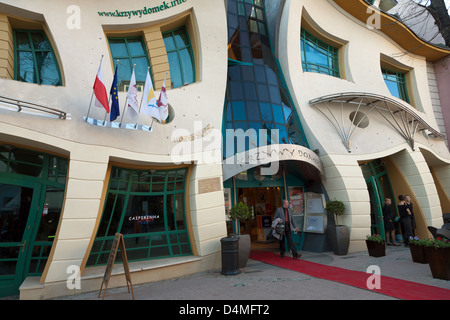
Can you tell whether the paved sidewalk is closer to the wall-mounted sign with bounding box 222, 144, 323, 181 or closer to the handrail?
the wall-mounted sign with bounding box 222, 144, 323, 181

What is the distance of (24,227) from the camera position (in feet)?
22.3

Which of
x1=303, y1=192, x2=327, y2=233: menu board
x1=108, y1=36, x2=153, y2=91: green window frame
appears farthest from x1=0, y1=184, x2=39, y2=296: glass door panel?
x1=303, y1=192, x2=327, y2=233: menu board

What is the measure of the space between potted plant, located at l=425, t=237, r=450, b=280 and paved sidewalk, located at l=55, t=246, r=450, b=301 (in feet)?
0.57

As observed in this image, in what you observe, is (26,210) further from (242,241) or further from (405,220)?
(405,220)

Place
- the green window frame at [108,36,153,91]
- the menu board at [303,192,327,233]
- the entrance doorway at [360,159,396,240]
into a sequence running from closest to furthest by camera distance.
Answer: the green window frame at [108,36,153,91]
the menu board at [303,192,327,233]
the entrance doorway at [360,159,396,240]

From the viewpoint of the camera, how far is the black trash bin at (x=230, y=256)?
295 inches

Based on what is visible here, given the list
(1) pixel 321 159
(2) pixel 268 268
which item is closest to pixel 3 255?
(2) pixel 268 268

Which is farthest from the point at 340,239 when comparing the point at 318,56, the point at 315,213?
the point at 318,56

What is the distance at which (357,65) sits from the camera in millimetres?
13031

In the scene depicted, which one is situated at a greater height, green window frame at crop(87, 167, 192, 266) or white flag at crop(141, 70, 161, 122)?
white flag at crop(141, 70, 161, 122)

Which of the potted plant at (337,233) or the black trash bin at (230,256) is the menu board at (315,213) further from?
the black trash bin at (230,256)

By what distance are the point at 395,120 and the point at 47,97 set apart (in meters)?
13.7

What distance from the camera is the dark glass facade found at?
33.8ft

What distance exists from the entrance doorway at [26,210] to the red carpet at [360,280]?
676 centimetres
